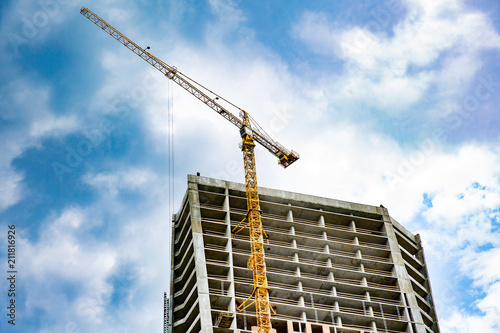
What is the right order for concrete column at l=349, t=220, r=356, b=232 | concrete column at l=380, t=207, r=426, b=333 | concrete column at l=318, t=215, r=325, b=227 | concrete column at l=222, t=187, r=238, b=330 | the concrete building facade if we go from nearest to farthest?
concrete column at l=222, t=187, r=238, b=330 < the concrete building facade < concrete column at l=380, t=207, r=426, b=333 < concrete column at l=318, t=215, r=325, b=227 < concrete column at l=349, t=220, r=356, b=232

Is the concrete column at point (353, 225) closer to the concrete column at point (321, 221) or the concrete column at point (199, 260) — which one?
the concrete column at point (321, 221)

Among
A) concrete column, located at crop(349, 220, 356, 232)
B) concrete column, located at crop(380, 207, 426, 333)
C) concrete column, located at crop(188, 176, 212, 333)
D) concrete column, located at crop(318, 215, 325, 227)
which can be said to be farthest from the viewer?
concrete column, located at crop(349, 220, 356, 232)

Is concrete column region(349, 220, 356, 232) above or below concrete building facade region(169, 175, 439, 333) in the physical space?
above

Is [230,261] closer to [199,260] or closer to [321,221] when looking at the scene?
[199,260]

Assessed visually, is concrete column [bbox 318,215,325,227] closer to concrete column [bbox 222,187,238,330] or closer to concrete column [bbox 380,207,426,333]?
concrete column [bbox 380,207,426,333]

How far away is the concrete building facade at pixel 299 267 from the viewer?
76.6 m

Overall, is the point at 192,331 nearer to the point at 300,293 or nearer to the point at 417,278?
the point at 300,293

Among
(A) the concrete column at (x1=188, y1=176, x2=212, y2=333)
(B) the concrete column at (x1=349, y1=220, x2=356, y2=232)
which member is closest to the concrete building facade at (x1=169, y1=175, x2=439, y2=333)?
(B) the concrete column at (x1=349, y1=220, x2=356, y2=232)

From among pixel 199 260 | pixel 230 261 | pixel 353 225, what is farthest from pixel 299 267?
pixel 199 260

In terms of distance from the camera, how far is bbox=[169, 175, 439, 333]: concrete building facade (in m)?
76.6

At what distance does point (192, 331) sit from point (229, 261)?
888 cm

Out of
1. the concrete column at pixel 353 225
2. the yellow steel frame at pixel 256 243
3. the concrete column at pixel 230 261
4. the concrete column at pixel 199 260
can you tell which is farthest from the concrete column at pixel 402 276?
the concrete column at pixel 199 260

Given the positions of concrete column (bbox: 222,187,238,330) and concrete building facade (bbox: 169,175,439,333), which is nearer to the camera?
concrete column (bbox: 222,187,238,330)

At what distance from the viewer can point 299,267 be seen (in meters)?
83.2
